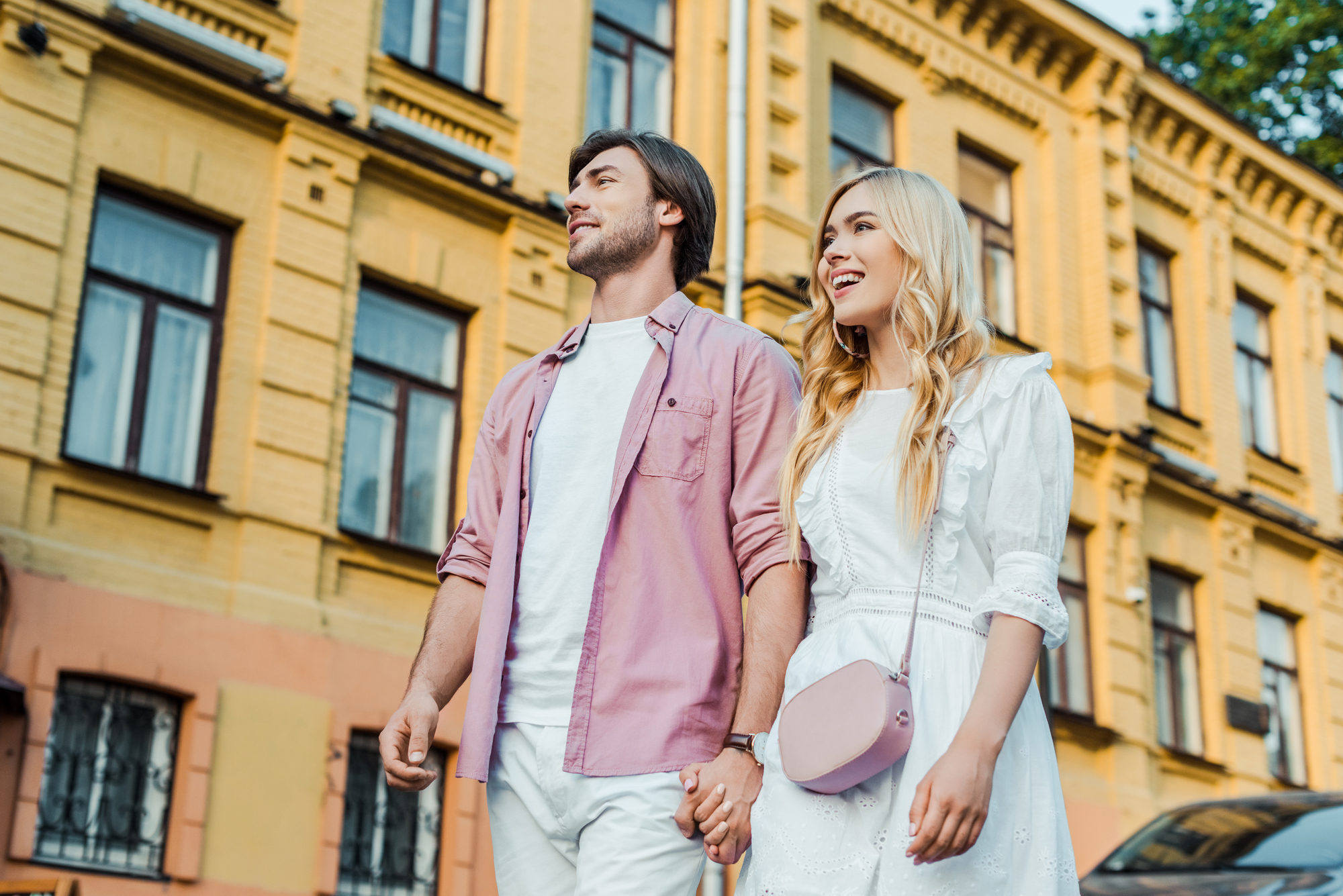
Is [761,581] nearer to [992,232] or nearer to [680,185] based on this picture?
[680,185]

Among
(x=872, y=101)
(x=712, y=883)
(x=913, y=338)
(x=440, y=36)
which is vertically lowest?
(x=712, y=883)

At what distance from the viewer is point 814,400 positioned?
10.3 feet

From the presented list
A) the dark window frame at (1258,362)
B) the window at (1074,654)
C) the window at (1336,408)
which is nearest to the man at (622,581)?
the window at (1074,654)

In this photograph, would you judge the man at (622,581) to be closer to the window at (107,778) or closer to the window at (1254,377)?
the window at (107,778)

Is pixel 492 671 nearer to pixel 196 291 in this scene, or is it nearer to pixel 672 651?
pixel 672 651

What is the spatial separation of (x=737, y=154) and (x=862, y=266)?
1032cm

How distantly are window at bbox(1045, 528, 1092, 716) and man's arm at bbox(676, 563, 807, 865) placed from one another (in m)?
12.3

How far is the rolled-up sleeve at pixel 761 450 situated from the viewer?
3021mm

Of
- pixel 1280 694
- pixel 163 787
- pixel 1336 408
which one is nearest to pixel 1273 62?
pixel 1336 408

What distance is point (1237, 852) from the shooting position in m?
7.05

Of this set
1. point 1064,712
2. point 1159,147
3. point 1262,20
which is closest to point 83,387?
point 1064,712

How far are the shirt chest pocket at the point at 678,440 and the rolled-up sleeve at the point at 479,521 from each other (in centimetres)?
41

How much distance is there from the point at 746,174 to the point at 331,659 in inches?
242

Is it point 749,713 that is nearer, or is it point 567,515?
point 749,713
